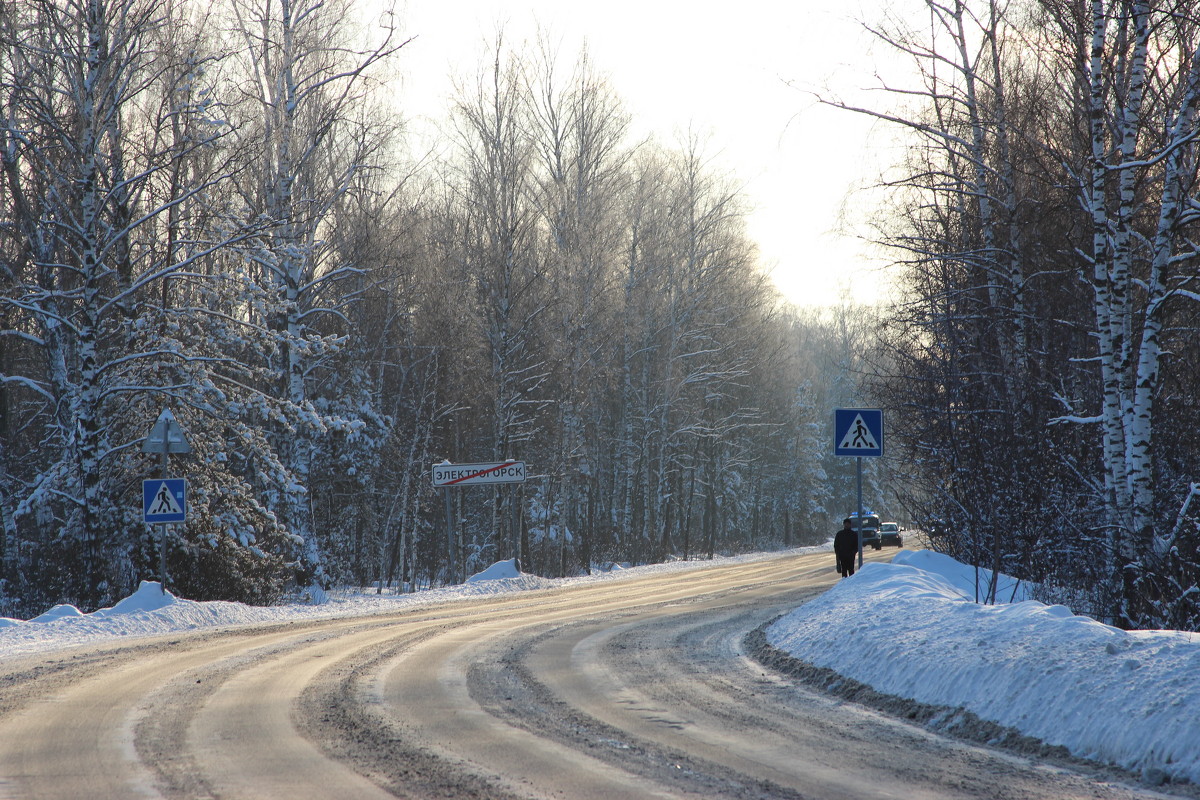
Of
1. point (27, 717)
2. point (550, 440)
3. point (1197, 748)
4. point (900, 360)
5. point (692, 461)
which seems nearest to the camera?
point (1197, 748)

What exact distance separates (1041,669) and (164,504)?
12900mm

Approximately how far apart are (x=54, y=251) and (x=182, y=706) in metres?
19.9

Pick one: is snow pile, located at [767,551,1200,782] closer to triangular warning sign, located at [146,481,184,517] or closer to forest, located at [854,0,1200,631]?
forest, located at [854,0,1200,631]

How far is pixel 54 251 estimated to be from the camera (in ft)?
77.7

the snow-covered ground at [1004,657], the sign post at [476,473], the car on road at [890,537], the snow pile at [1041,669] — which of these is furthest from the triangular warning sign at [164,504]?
the car on road at [890,537]

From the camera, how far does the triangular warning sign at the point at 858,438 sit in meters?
14.3

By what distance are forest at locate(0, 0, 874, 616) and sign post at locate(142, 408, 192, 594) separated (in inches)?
59.5

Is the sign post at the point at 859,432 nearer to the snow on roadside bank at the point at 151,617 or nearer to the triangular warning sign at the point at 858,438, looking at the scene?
the triangular warning sign at the point at 858,438

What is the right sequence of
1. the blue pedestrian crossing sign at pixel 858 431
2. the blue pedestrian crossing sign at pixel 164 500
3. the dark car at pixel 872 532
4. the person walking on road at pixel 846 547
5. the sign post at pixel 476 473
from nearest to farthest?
the blue pedestrian crossing sign at pixel 858 431, the blue pedestrian crossing sign at pixel 164 500, the person walking on road at pixel 846 547, the sign post at pixel 476 473, the dark car at pixel 872 532

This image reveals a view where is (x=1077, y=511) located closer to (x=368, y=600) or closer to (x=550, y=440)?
(x=368, y=600)

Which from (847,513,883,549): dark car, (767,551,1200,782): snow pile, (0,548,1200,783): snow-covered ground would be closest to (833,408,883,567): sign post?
(0,548,1200,783): snow-covered ground

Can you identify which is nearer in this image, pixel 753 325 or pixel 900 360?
pixel 900 360

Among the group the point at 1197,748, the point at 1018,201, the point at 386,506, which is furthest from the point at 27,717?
the point at 386,506

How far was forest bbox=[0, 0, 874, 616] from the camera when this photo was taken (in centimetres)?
1714
